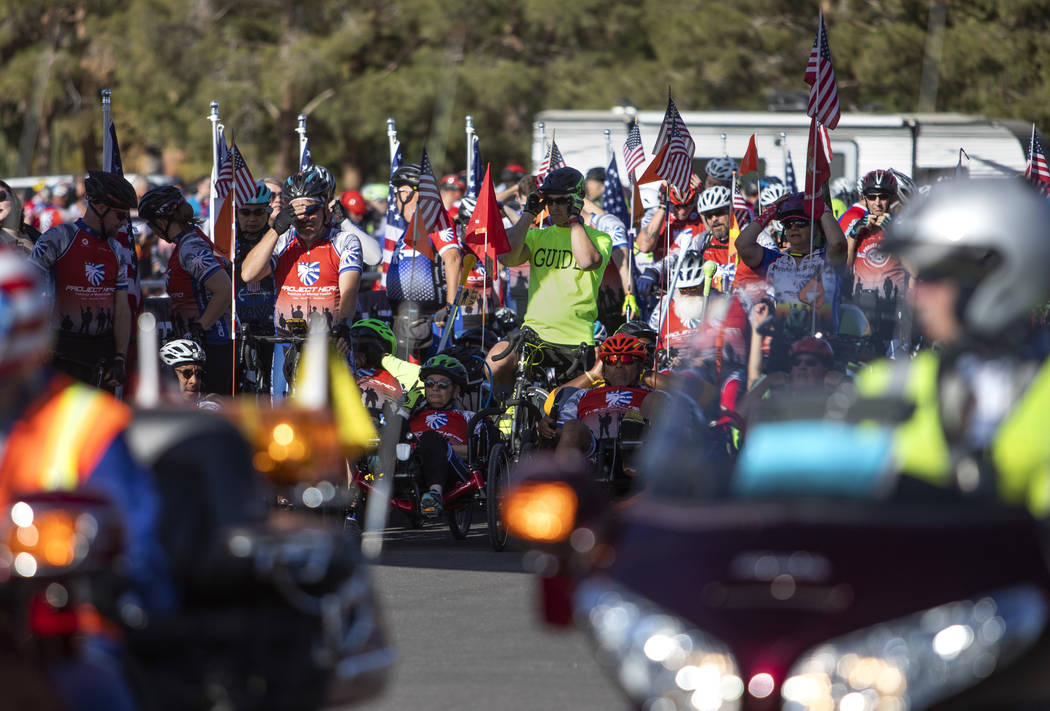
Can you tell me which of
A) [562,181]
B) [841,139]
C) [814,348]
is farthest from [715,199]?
[814,348]

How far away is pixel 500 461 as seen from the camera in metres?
10.9

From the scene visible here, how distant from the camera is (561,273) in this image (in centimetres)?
1225

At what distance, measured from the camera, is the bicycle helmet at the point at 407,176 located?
48.3 feet

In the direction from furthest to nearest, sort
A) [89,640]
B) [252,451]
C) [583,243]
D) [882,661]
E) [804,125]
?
[804,125] < [583,243] < [252,451] < [89,640] < [882,661]

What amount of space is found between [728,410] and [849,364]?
0.44m

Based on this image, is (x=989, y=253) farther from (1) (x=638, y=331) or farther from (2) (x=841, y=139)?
(2) (x=841, y=139)

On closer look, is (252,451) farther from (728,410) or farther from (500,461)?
(500,461)

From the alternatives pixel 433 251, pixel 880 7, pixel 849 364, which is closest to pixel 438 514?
pixel 433 251

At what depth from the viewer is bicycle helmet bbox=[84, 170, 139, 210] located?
439 inches

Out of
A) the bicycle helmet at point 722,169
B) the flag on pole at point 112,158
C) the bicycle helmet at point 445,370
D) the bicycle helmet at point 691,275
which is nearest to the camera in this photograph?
the bicycle helmet at point 445,370

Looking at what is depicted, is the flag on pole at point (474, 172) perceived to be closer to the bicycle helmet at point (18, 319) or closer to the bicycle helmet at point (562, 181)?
the bicycle helmet at point (562, 181)

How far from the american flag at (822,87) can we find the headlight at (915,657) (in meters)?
10.8

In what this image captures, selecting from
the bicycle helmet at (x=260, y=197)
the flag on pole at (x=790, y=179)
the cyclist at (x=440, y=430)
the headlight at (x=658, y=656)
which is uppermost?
the flag on pole at (x=790, y=179)

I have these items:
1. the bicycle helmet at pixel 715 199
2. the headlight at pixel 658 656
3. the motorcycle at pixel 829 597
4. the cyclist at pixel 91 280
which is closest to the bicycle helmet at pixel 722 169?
the bicycle helmet at pixel 715 199
